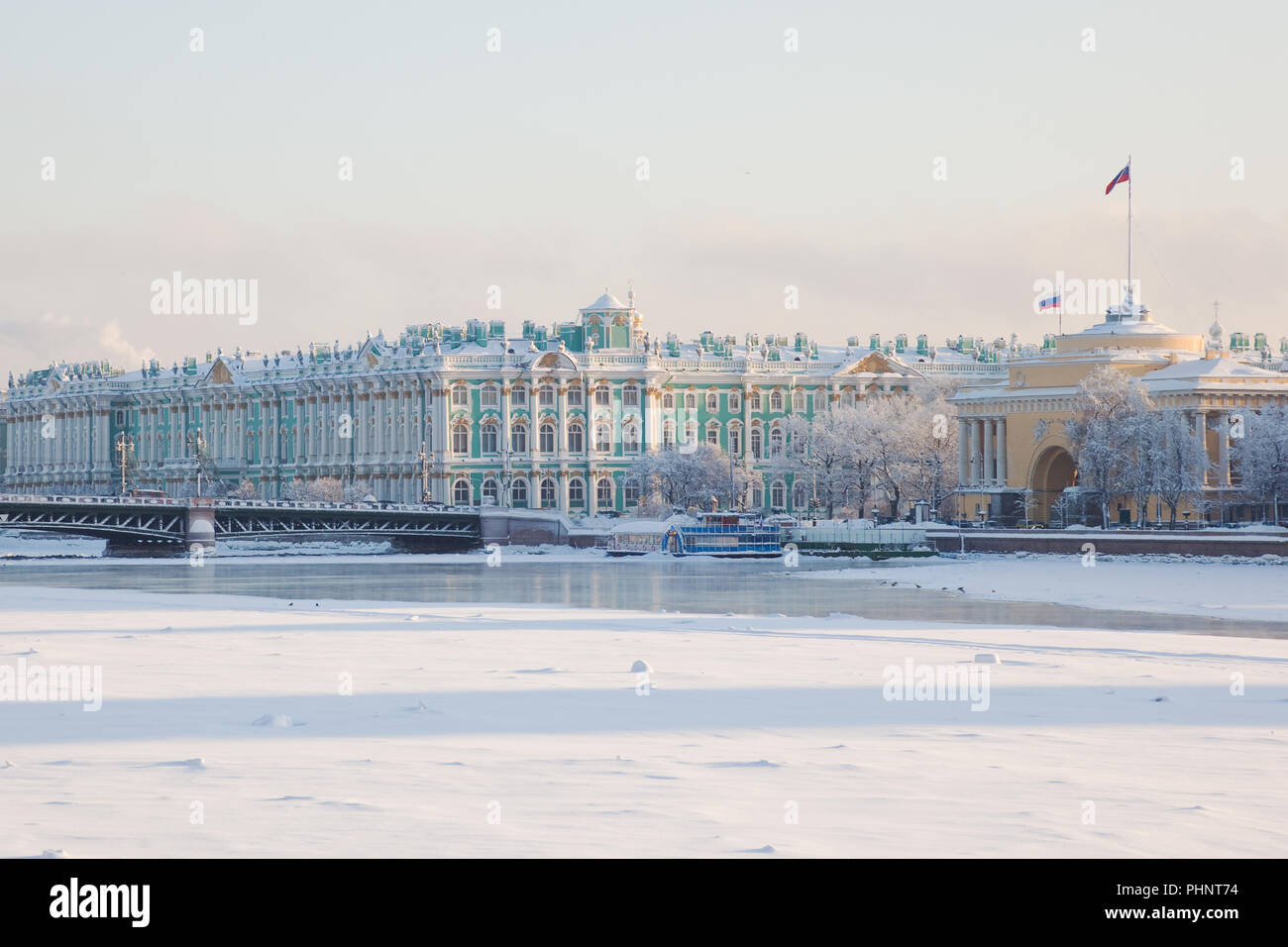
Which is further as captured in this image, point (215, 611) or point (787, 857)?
point (215, 611)

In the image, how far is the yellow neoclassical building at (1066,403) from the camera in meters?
88.6

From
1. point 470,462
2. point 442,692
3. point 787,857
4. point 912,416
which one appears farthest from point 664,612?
point 470,462

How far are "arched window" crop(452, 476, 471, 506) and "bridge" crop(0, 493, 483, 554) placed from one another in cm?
2269

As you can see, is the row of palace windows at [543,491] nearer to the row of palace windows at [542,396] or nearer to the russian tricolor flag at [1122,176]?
the row of palace windows at [542,396]

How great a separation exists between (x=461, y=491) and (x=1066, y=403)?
4389 cm

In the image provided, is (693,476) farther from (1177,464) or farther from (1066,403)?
(1177,464)

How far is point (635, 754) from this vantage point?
17156 mm

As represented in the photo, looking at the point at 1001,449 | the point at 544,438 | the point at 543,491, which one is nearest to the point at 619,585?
the point at 1001,449

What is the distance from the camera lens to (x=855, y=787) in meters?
15.5

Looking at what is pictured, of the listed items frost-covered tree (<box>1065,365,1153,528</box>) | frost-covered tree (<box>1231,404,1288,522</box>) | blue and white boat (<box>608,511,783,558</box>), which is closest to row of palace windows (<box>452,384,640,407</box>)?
blue and white boat (<box>608,511,783,558</box>)

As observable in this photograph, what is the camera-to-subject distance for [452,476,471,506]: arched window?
123625 millimetres

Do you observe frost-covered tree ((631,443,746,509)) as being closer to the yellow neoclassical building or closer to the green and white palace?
the green and white palace

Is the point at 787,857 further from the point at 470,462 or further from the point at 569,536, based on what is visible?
the point at 470,462
